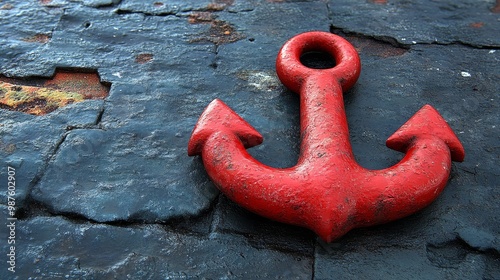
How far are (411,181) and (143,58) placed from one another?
4.80 ft

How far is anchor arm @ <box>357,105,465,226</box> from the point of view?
158 cm

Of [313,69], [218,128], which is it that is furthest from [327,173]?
[313,69]

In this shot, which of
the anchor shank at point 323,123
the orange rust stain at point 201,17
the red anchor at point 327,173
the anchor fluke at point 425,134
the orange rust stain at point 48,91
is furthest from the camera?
the orange rust stain at point 201,17

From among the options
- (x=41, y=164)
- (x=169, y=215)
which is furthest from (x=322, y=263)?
(x=41, y=164)

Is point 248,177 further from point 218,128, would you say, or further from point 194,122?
point 194,122

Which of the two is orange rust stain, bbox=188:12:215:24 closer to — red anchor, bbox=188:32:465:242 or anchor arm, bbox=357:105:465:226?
red anchor, bbox=188:32:465:242

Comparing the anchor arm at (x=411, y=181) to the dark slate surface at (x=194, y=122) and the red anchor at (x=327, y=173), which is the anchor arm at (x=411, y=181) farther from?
the dark slate surface at (x=194, y=122)

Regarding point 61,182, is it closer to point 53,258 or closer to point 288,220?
point 53,258

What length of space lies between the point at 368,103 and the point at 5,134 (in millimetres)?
1543

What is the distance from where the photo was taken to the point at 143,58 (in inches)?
97.3

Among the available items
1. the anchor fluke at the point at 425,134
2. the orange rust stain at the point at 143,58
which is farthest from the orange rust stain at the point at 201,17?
the anchor fluke at the point at 425,134

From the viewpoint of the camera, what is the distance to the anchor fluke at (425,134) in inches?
69.9

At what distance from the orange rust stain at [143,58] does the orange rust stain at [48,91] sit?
213 millimetres

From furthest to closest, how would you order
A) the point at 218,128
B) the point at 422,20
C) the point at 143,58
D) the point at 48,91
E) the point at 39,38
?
the point at 422,20 < the point at 39,38 < the point at 143,58 < the point at 48,91 < the point at 218,128
